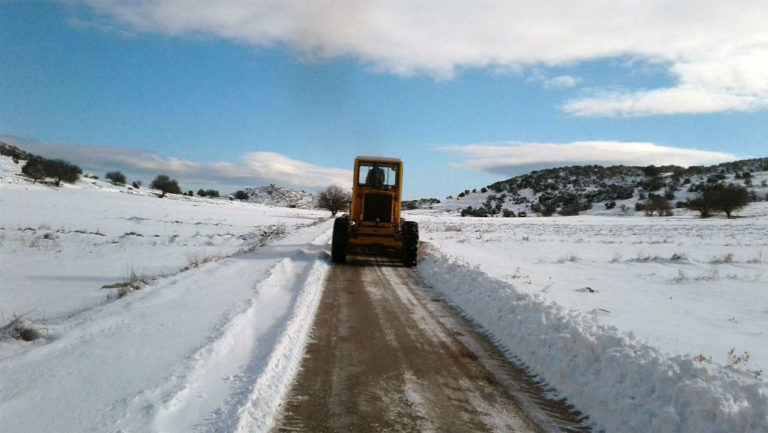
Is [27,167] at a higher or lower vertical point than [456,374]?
higher

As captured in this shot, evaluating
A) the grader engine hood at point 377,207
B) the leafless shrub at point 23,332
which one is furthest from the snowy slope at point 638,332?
the leafless shrub at point 23,332

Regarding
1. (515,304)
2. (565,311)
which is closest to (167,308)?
(515,304)

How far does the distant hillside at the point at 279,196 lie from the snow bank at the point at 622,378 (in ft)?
434

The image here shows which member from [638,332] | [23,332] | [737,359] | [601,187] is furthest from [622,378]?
[601,187]

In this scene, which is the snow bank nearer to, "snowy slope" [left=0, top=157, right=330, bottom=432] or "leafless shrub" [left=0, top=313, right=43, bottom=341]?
"snowy slope" [left=0, top=157, right=330, bottom=432]

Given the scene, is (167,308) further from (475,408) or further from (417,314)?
(475,408)

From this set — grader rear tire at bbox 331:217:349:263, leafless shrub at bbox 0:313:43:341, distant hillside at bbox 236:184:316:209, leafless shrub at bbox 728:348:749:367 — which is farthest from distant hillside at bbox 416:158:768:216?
leafless shrub at bbox 0:313:43:341

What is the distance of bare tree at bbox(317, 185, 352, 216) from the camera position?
7100 centimetres

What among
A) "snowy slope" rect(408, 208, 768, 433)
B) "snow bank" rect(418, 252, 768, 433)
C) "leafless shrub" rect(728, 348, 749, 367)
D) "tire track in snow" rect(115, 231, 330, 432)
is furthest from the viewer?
"leafless shrub" rect(728, 348, 749, 367)

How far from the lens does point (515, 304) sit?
7.92 meters

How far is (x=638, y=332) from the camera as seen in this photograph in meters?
6.94

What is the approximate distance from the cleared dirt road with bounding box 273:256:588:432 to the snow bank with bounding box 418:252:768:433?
0.31 m

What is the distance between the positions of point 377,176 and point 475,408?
38.9 ft

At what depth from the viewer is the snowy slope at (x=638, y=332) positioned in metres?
4.24
